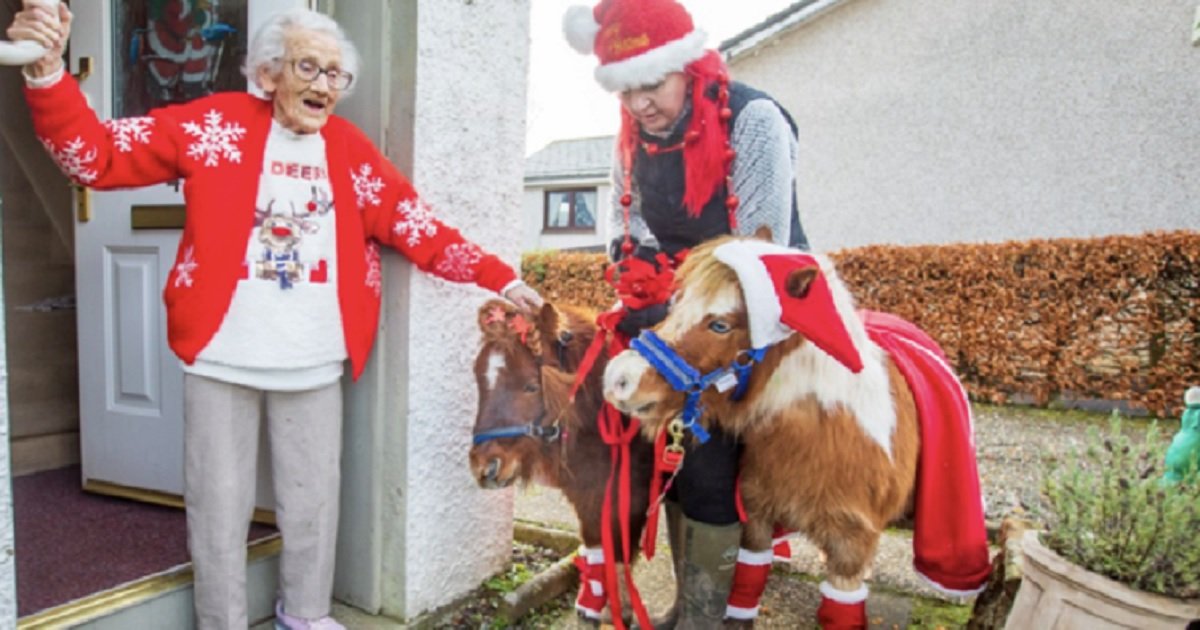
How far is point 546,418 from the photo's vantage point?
80.0 inches

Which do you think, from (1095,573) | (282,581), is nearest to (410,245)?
(282,581)

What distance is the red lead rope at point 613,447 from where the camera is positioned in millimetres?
2088

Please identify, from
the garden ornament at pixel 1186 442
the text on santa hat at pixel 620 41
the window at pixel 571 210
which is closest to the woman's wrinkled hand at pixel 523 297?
the text on santa hat at pixel 620 41

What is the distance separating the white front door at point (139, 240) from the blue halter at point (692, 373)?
6.79 feet

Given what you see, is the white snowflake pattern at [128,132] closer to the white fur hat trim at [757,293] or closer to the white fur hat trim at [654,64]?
the white fur hat trim at [654,64]

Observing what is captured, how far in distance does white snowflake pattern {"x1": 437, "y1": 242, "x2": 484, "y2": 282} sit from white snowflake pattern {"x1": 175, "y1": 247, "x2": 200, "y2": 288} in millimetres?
711

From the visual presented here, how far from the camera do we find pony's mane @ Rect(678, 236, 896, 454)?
70.7 inches

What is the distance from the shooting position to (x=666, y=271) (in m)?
2.05

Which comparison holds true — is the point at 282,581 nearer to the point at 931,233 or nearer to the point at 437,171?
the point at 437,171

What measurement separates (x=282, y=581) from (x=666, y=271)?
1632 millimetres

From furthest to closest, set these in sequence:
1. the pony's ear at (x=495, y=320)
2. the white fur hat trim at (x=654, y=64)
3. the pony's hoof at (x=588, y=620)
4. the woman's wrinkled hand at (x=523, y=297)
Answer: the pony's hoof at (x=588, y=620), the woman's wrinkled hand at (x=523, y=297), the pony's ear at (x=495, y=320), the white fur hat trim at (x=654, y=64)

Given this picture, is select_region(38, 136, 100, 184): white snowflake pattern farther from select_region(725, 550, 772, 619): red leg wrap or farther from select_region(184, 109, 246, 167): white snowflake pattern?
select_region(725, 550, 772, 619): red leg wrap

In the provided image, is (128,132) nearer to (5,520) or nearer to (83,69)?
(5,520)

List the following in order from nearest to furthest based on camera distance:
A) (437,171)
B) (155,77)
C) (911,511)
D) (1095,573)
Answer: (1095,573), (911,511), (437,171), (155,77)
